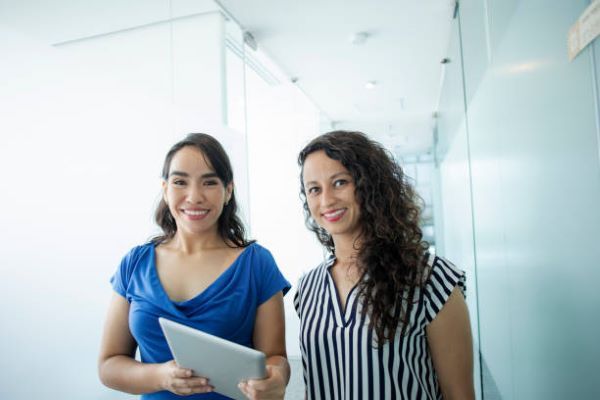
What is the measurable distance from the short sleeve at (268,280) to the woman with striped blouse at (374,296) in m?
0.10

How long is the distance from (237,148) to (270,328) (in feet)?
6.43

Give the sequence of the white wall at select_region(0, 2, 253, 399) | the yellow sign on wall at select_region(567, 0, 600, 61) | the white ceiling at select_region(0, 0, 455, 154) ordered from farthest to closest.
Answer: the white ceiling at select_region(0, 0, 455, 154), the white wall at select_region(0, 2, 253, 399), the yellow sign on wall at select_region(567, 0, 600, 61)

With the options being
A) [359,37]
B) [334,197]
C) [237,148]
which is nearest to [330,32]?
[359,37]

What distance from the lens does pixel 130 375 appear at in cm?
121

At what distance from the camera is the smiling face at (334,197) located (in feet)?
3.81

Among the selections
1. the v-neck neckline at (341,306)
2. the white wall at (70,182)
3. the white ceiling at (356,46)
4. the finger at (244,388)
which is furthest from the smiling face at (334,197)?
the white ceiling at (356,46)

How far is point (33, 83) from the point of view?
184 cm

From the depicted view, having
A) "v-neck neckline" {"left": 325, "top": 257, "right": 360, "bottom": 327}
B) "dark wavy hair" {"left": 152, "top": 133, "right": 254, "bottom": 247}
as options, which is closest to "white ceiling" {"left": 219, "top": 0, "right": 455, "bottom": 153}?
"dark wavy hair" {"left": 152, "top": 133, "right": 254, "bottom": 247}

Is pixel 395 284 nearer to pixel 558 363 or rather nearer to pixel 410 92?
pixel 558 363

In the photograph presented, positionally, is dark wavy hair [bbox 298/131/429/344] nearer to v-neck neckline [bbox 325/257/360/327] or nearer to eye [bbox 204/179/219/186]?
v-neck neckline [bbox 325/257/360/327]

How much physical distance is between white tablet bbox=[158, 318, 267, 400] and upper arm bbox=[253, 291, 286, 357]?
23 cm

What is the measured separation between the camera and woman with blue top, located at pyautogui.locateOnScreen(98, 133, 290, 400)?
124 cm

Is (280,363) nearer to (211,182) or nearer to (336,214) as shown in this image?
(336,214)

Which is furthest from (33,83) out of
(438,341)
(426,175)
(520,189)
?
(426,175)
